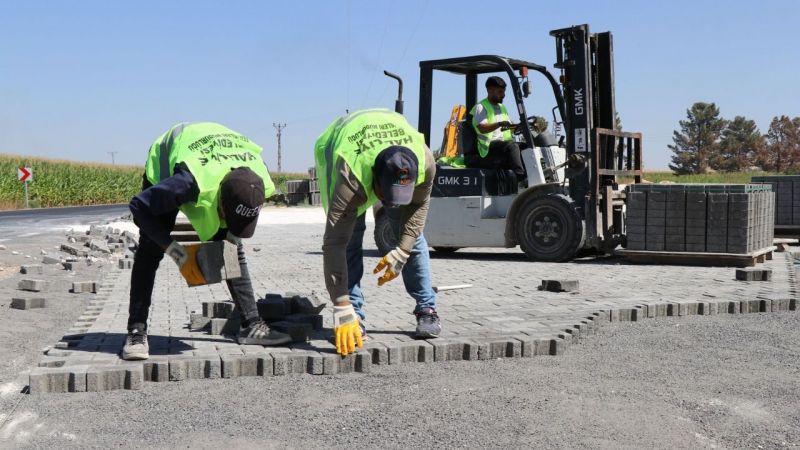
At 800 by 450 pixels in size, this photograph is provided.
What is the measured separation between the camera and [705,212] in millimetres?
10859

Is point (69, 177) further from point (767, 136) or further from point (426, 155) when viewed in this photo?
point (767, 136)

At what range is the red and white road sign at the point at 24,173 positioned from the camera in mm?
38969

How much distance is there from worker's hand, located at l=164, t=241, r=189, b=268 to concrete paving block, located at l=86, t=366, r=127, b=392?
2.26 ft

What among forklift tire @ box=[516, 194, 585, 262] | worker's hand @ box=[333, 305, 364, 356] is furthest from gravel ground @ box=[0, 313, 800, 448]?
forklift tire @ box=[516, 194, 585, 262]

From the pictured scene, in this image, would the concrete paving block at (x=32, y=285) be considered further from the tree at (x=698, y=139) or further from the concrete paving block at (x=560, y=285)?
the tree at (x=698, y=139)

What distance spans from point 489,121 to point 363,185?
6.87m

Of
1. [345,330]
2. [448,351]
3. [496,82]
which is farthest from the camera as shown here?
[496,82]

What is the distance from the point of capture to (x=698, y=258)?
10.9m

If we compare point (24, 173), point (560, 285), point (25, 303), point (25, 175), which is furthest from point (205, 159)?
point (24, 173)

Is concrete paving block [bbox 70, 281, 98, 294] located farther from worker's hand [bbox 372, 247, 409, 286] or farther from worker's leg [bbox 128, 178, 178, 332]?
worker's hand [bbox 372, 247, 409, 286]

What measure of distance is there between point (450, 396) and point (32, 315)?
440cm

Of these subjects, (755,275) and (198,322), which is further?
(755,275)

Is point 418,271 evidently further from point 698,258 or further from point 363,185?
point 698,258

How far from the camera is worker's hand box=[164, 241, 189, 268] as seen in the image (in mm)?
4906
